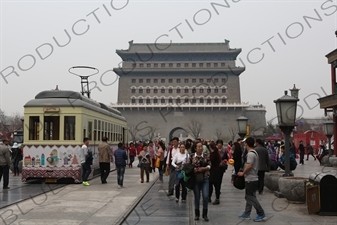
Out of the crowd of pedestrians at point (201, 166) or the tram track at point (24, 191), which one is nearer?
the crowd of pedestrians at point (201, 166)

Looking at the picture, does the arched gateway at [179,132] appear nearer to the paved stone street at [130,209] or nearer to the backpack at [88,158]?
the backpack at [88,158]

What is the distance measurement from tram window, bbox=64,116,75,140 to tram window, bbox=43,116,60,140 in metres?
0.25

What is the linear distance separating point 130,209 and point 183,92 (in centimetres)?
7561

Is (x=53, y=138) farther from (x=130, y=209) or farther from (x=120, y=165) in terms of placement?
(x=130, y=209)

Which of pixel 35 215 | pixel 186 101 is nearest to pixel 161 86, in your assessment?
pixel 186 101

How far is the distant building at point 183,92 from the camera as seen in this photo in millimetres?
82875

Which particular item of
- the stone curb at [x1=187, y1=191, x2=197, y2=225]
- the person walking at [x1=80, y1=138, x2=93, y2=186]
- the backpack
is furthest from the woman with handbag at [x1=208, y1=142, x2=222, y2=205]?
the backpack

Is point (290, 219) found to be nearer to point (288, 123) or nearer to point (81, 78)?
point (288, 123)

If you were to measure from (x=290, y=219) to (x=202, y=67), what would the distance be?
7800 cm

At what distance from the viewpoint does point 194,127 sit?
269ft

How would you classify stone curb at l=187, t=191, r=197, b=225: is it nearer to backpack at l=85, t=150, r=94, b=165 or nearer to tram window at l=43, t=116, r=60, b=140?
backpack at l=85, t=150, r=94, b=165

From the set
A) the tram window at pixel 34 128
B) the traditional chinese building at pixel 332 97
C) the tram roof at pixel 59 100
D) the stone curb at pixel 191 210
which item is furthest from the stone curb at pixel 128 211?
the traditional chinese building at pixel 332 97

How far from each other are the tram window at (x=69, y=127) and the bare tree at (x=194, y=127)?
215ft

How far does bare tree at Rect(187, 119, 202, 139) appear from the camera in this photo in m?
81.9
